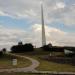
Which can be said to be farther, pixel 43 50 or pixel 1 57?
pixel 43 50

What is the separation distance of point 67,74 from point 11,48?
159 feet

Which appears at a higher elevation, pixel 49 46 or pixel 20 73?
pixel 49 46

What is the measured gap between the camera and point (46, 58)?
6775cm

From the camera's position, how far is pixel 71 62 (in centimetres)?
6044

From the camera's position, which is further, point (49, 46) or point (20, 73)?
point (49, 46)

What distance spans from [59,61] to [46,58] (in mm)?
5617

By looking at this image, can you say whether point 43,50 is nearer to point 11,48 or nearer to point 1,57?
point 11,48

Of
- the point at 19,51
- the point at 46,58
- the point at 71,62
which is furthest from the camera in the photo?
the point at 19,51

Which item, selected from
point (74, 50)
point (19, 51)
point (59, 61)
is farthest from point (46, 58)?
point (19, 51)

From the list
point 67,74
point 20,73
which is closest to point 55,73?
point 67,74

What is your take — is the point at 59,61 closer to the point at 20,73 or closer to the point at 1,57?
the point at 1,57

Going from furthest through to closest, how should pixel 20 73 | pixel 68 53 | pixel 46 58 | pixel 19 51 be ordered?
1. pixel 19 51
2. pixel 68 53
3. pixel 46 58
4. pixel 20 73

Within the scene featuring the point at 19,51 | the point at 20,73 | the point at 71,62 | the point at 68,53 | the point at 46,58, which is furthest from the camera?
the point at 19,51

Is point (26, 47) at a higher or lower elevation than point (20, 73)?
higher
